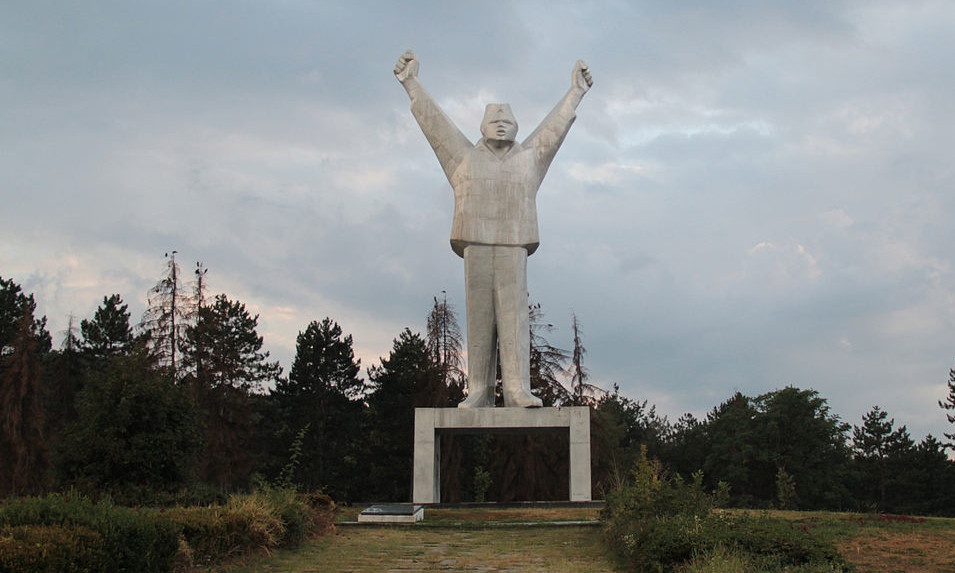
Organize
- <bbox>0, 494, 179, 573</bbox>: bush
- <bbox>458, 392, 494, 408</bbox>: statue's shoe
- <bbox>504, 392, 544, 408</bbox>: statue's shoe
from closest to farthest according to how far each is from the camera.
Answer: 1. <bbox>0, 494, 179, 573</bbox>: bush
2. <bbox>504, 392, 544, 408</bbox>: statue's shoe
3. <bbox>458, 392, 494, 408</bbox>: statue's shoe

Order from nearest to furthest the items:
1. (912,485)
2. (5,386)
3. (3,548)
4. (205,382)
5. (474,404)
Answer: (3,548)
(474,404)
(5,386)
(205,382)
(912,485)

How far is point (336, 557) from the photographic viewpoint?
29.4 feet

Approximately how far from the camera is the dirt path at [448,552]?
26.8ft

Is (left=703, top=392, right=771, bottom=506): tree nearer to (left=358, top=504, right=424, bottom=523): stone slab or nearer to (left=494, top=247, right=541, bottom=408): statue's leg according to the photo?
(left=494, top=247, right=541, bottom=408): statue's leg

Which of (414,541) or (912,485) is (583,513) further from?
(912,485)

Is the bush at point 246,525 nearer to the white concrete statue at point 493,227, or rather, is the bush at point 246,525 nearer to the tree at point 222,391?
the white concrete statue at point 493,227

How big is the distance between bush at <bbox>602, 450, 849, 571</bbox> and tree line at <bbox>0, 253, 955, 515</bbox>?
12902mm

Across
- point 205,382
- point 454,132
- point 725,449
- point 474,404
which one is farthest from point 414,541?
point 725,449

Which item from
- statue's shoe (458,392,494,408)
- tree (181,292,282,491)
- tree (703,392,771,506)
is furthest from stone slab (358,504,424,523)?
tree (703,392,771,506)

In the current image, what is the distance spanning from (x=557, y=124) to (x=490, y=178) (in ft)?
5.78

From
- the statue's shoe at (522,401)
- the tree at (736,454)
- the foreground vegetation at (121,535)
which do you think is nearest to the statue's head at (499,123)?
the statue's shoe at (522,401)

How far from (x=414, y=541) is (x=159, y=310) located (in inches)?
794

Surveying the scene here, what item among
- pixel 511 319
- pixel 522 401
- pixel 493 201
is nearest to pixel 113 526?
pixel 522 401

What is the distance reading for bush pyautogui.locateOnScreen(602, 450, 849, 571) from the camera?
6988 mm
